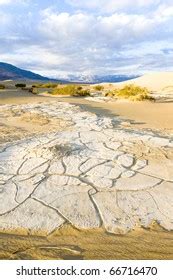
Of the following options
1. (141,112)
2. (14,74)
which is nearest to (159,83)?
(141,112)

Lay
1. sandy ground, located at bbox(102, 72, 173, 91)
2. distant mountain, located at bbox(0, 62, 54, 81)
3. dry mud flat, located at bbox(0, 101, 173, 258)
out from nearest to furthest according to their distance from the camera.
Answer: dry mud flat, located at bbox(0, 101, 173, 258), sandy ground, located at bbox(102, 72, 173, 91), distant mountain, located at bbox(0, 62, 54, 81)

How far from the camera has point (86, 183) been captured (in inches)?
179

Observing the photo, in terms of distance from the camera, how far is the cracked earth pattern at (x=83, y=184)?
3734 mm

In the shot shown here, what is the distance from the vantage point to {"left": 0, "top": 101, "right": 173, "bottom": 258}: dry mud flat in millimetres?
3689

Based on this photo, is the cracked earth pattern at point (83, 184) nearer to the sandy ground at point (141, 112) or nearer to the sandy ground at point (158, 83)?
the sandy ground at point (141, 112)

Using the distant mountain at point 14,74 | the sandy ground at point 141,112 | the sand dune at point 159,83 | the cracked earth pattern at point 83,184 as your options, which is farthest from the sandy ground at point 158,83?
the distant mountain at point 14,74

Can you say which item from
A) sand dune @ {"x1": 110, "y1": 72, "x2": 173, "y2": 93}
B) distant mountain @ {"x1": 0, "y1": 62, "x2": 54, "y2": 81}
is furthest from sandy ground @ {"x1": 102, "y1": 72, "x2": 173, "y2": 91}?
distant mountain @ {"x1": 0, "y1": 62, "x2": 54, "y2": 81}

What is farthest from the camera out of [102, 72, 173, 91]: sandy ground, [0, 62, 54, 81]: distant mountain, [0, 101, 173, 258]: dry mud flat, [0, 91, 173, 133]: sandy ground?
[0, 62, 54, 81]: distant mountain

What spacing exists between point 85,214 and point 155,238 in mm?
789

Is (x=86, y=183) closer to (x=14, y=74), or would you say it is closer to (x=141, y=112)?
(x=141, y=112)

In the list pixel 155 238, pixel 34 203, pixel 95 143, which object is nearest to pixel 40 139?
pixel 95 143

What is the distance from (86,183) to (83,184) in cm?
5

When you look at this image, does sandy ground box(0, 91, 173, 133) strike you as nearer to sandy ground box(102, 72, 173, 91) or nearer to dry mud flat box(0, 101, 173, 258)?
dry mud flat box(0, 101, 173, 258)
